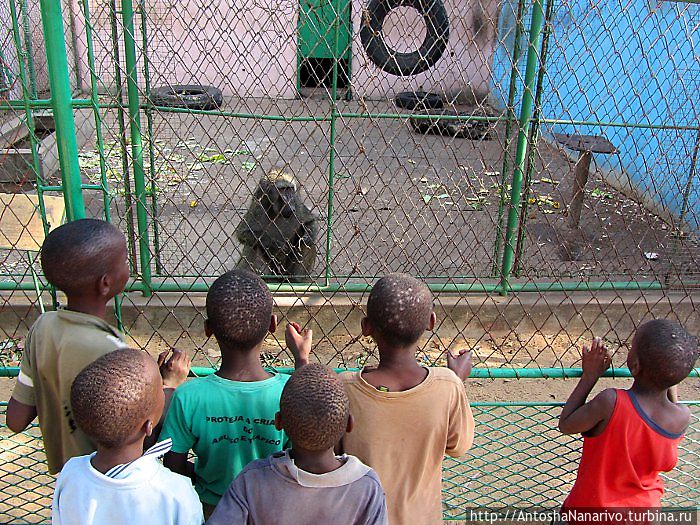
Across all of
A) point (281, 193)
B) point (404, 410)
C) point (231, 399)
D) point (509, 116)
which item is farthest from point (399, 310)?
point (281, 193)

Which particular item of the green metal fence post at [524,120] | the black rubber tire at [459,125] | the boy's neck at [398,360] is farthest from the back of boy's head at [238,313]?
the green metal fence post at [524,120]

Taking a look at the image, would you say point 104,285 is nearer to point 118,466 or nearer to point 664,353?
point 118,466

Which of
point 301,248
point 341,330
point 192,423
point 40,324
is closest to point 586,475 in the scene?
point 192,423

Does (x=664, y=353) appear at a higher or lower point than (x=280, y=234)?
higher

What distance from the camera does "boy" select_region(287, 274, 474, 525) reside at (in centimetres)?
167

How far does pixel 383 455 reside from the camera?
169cm

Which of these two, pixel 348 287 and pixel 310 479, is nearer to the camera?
pixel 310 479

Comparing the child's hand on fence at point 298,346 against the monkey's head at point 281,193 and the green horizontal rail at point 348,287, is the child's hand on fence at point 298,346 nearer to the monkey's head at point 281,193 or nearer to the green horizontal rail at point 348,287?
the green horizontal rail at point 348,287

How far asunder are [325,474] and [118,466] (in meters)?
0.45

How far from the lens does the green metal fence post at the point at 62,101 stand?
202 centimetres

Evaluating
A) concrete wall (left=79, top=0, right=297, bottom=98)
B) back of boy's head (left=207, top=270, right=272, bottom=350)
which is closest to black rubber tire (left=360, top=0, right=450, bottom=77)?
concrete wall (left=79, top=0, right=297, bottom=98)

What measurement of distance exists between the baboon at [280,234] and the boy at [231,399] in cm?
303

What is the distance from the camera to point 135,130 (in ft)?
12.0

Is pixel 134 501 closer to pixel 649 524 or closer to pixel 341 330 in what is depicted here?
pixel 649 524
